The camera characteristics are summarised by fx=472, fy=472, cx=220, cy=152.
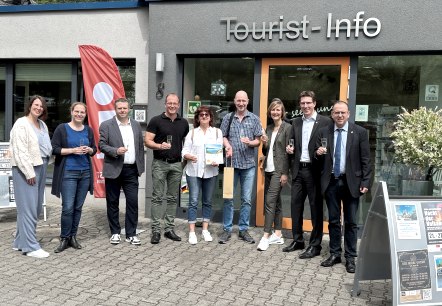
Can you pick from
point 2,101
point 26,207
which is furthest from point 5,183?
point 2,101

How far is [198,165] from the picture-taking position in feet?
20.8

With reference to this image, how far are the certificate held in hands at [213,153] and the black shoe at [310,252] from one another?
5.23 ft

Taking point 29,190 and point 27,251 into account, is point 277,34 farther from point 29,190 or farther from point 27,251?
point 27,251

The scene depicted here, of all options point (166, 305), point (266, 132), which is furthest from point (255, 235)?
point (166, 305)

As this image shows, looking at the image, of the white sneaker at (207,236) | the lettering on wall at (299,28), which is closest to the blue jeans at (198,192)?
the white sneaker at (207,236)

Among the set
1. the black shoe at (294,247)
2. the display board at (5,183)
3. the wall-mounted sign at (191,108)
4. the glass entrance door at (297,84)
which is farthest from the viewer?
the wall-mounted sign at (191,108)

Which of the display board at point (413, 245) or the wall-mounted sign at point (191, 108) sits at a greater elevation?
the wall-mounted sign at point (191, 108)

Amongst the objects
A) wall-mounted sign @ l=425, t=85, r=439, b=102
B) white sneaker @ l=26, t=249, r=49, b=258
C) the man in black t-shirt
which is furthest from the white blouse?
wall-mounted sign @ l=425, t=85, r=439, b=102

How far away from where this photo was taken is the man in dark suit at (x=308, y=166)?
584 cm

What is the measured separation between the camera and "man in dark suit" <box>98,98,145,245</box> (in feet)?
19.9

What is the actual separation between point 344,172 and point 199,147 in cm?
199

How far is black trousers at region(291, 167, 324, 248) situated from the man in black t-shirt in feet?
5.25

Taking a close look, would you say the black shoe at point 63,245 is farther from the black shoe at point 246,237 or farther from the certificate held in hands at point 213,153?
the black shoe at point 246,237

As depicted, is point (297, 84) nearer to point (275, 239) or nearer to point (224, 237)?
point (275, 239)
